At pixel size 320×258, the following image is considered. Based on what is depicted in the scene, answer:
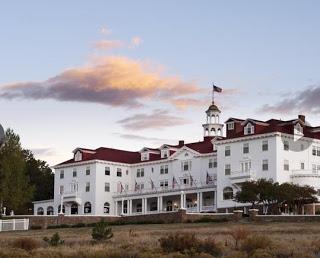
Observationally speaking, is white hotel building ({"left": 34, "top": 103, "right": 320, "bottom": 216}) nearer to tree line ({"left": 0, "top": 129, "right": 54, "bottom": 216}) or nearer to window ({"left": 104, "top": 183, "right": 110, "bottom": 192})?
window ({"left": 104, "top": 183, "right": 110, "bottom": 192})

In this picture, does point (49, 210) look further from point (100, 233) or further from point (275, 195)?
point (100, 233)

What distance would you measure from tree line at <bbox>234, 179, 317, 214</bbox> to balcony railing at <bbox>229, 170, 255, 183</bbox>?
631cm

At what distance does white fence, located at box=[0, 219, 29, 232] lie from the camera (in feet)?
260

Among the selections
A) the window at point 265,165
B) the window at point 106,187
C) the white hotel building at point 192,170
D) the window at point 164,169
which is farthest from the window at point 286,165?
the window at point 106,187

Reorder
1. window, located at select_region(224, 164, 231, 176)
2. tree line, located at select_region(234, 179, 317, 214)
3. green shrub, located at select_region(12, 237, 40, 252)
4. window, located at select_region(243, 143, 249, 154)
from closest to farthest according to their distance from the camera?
green shrub, located at select_region(12, 237, 40, 252) < tree line, located at select_region(234, 179, 317, 214) < window, located at select_region(243, 143, 249, 154) < window, located at select_region(224, 164, 231, 176)

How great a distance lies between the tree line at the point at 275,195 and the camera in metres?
85.8

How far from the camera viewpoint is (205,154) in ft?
352

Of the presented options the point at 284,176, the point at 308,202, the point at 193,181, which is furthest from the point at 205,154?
the point at 308,202

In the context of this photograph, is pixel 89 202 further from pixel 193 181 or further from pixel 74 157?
pixel 193 181

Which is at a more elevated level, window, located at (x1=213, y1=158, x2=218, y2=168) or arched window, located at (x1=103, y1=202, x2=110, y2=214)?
window, located at (x1=213, y1=158, x2=218, y2=168)

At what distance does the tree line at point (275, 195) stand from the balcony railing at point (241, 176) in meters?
6.31

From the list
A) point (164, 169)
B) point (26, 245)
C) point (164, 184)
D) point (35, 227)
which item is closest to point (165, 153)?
point (164, 169)

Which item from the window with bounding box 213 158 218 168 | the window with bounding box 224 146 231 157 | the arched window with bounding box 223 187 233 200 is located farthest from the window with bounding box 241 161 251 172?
the window with bounding box 213 158 218 168

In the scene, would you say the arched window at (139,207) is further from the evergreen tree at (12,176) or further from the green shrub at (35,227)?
the green shrub at (35,227)
